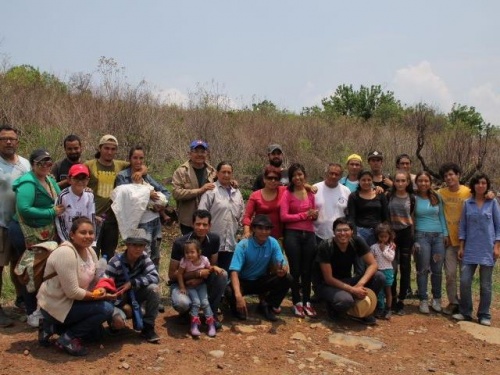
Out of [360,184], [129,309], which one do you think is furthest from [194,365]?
[360,184]

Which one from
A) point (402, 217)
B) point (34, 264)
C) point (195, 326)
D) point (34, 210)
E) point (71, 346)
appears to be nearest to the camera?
point (71, 346)

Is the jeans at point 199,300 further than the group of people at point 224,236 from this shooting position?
Yes

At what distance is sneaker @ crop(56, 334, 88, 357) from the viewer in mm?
4156

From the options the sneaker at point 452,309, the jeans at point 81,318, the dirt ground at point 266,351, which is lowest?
the dirt ground at point 266,351

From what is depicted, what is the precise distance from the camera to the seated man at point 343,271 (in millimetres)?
5426

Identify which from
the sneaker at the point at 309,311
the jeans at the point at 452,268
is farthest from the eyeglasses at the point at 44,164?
the jeans at the point at 452,268

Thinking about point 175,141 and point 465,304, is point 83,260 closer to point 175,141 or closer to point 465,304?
point 465,304

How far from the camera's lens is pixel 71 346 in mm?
4156

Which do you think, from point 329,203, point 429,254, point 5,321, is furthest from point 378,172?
point 5,321

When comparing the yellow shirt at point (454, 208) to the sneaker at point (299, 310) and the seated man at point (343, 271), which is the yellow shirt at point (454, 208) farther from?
the sneaker at point (299, 310)

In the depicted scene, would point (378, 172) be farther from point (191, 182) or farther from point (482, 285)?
point (191, 182)

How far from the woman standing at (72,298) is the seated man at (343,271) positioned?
7.98ft

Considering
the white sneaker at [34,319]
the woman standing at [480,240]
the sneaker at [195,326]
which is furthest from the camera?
the woman standing at [480,240]

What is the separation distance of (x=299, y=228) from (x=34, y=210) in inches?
109
